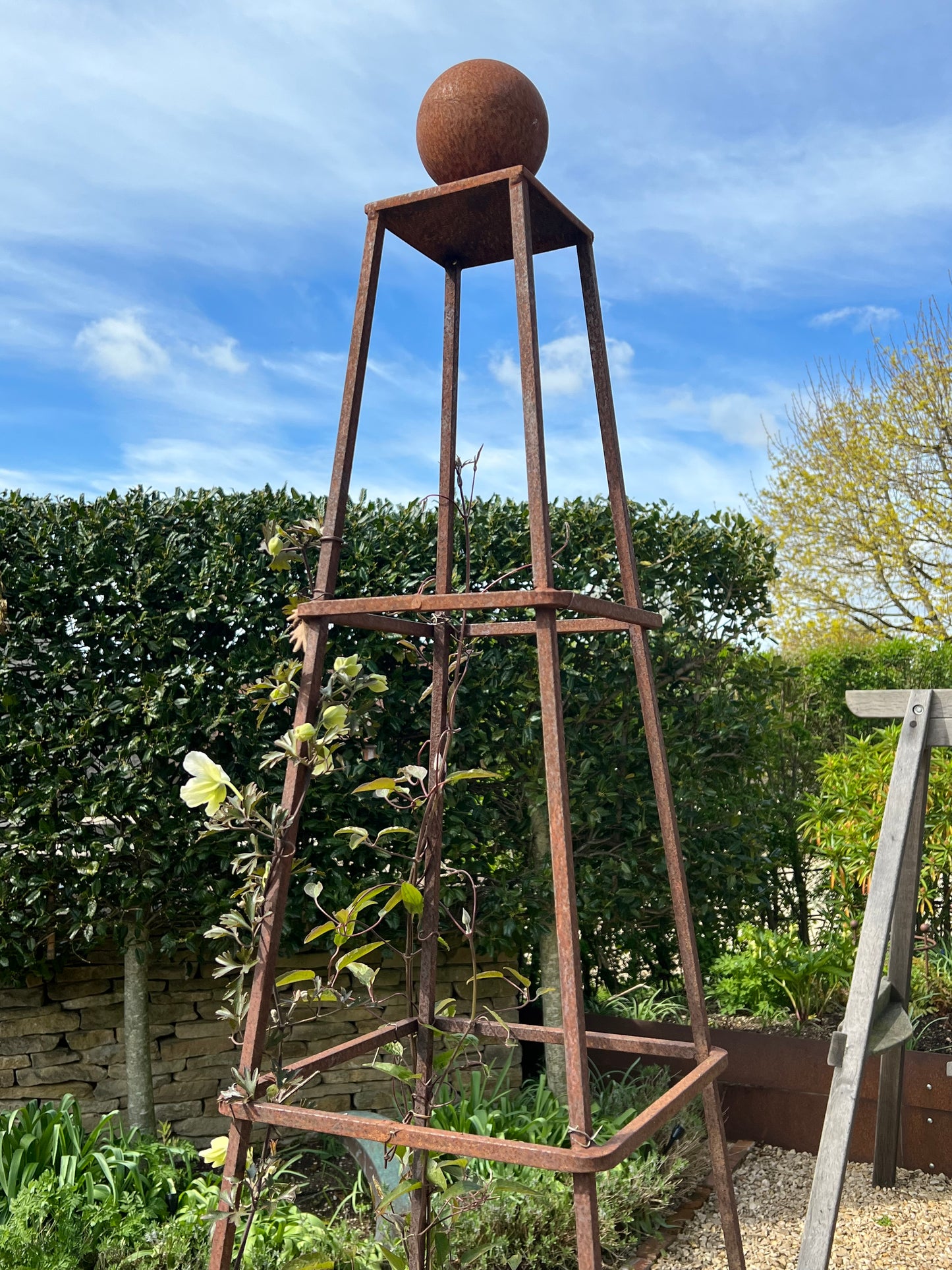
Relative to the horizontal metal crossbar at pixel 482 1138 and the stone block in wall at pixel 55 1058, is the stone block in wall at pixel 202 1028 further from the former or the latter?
the horizontal metal crossbar at pixel 482 1138

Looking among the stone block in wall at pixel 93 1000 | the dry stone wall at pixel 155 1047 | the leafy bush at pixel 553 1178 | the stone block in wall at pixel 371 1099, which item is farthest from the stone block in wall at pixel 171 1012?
the leafy bush at pixel 553 1178

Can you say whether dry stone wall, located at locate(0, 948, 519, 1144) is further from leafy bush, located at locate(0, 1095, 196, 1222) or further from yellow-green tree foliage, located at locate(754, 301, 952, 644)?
yellow-green tree foliage, located at locate(754, 301, 952, 644)

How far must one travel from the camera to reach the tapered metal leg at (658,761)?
229cm

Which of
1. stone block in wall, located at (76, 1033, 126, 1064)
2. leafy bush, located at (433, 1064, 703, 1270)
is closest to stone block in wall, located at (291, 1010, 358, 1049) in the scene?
leafy bush, located at (433, 1064, 703, 1270)

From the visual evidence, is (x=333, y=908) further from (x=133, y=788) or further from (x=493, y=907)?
(x=133, y=788)

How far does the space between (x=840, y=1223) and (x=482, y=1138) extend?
212 cm

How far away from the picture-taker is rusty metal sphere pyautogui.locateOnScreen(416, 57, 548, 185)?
2.18 m

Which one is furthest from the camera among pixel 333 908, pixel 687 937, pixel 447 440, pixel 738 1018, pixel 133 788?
pixel 738 1018

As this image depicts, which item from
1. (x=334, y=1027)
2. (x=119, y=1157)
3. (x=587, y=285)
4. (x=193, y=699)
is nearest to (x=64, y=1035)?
(x=119, y=1157)

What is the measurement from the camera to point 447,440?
2.47 metres

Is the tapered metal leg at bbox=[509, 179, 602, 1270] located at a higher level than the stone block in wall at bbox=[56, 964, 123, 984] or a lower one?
higher

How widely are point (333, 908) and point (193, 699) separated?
0.87m

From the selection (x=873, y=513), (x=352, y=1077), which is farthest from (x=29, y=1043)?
(x=873, y=513)

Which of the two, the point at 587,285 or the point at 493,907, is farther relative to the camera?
the point at 493,907
